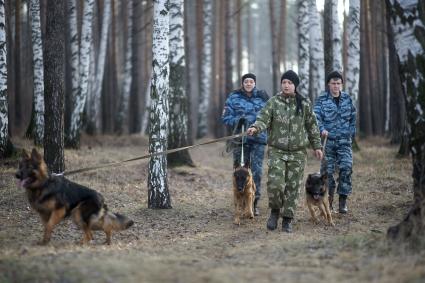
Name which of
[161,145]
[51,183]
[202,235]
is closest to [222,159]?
[161,145]

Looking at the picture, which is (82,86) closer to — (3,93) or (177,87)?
(177,87)

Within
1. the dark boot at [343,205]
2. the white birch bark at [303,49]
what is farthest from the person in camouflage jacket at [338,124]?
the white birch bark at [303,49]

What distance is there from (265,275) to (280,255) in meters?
1.14

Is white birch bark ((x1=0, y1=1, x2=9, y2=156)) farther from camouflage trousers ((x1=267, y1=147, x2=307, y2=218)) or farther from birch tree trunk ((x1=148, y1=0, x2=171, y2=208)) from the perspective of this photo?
camouflage trousers ((x1=267, y1=147, x2=307, y2=218))

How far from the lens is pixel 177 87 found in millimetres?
14422

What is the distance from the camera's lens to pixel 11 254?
661 centimetres

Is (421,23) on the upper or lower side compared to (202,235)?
upper

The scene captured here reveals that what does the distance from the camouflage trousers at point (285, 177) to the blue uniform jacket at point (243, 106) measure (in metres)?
1.64

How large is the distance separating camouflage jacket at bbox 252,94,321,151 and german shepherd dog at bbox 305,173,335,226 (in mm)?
939

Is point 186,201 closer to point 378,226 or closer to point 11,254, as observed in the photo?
point 378,226

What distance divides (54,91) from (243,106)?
11.8 feet

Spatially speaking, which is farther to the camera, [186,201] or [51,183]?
[186,201]

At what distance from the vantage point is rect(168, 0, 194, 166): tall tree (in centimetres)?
1425

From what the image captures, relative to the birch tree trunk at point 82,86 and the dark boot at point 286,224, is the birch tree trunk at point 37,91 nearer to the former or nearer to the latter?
the birch tree trunk at point 82,86
